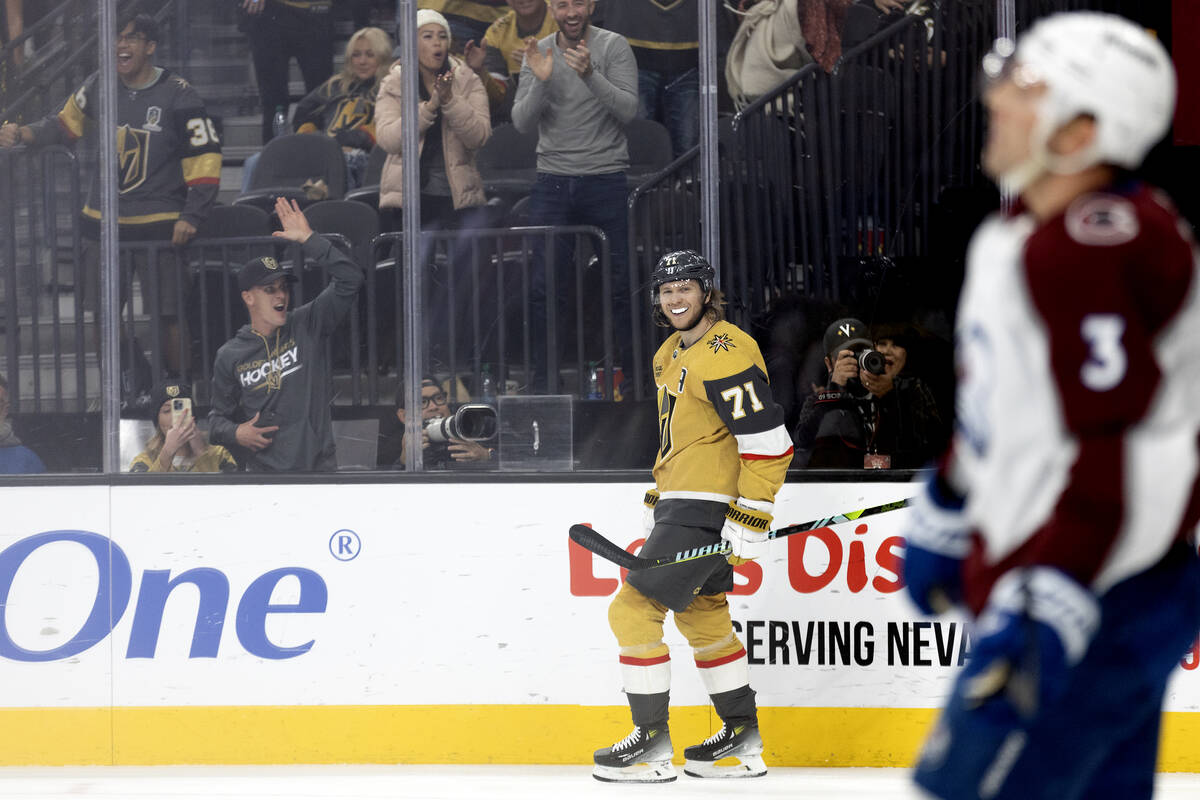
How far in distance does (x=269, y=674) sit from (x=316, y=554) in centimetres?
38

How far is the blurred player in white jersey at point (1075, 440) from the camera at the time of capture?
1328 millimetres

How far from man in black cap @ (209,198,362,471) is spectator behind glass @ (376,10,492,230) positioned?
0.27m

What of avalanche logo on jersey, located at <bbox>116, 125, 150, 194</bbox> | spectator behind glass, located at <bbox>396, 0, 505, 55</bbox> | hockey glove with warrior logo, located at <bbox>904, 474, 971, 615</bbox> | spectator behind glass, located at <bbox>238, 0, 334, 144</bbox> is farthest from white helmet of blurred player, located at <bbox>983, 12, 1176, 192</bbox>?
avalanche logo on jersey, located at <bbox>116, 125, 150, 194</bbox>

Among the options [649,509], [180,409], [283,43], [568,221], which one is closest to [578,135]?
[568,221]

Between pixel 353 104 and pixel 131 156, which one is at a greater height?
pixel 353 104

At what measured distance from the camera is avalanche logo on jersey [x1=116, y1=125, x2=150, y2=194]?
4426mm

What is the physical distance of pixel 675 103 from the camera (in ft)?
14.5

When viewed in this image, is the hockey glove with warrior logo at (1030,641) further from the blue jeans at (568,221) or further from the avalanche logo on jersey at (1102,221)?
the blue jeans at (568,221)

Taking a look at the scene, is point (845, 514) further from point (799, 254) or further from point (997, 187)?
point (997, 187)

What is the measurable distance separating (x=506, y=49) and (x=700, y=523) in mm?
1720

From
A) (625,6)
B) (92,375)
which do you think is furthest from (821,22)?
(92,375)

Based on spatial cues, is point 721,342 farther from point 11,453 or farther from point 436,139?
point 11,453

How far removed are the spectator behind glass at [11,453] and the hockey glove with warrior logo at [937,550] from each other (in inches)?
134

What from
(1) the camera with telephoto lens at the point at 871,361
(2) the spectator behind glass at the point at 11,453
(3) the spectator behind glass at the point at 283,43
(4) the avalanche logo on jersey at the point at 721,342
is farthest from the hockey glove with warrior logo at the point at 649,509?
(2) the spectator behind glass at the point at 11,453
